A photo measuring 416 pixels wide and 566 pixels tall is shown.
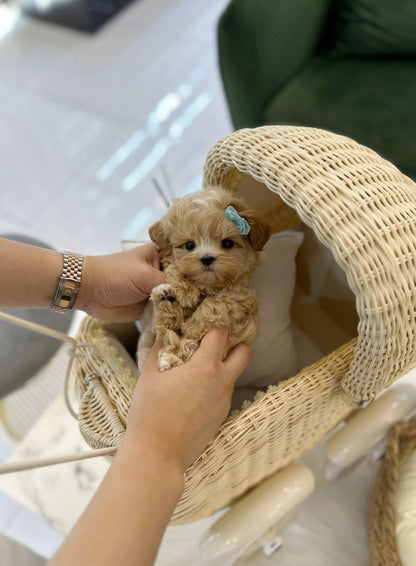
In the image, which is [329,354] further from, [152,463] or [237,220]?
[152,463]

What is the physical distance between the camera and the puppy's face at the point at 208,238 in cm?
87

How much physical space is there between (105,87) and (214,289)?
212 centimetres

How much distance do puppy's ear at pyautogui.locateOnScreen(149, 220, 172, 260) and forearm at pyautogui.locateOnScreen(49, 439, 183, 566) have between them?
403mm

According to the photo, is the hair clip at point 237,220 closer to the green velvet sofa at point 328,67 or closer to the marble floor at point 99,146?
the marble floor at point 99,146

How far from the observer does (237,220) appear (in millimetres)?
868

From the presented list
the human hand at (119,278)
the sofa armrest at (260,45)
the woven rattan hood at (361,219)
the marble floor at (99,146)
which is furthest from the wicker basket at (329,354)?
the sofa armrest at (260,45)

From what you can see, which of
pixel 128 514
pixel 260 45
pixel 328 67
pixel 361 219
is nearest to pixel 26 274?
pixel 128 514

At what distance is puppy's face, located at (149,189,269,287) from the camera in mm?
865

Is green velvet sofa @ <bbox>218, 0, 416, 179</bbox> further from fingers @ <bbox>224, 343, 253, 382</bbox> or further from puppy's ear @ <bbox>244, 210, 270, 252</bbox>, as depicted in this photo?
fingers @ <bbox>224, 343, 253, 382</bbox>

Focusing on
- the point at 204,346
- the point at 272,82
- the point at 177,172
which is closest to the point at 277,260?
the point at 204,346

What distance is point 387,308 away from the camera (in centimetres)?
69

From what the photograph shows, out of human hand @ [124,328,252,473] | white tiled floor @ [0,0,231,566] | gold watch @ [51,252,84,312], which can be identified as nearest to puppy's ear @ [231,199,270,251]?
human hand @ [124,328,252,473]

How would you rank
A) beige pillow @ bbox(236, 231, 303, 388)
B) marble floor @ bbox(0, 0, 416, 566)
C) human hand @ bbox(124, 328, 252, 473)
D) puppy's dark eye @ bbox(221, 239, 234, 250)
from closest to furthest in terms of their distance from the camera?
human hand @ bbox(124, 328, 252, 473) → puppy's dark eye @ bbox(221, 239, 234, 250) → beige pillow @ bbox(236, 231, 303, 388) → marble floor @ bbox(0, 0, 416, 566)

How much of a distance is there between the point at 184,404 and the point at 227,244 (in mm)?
324
